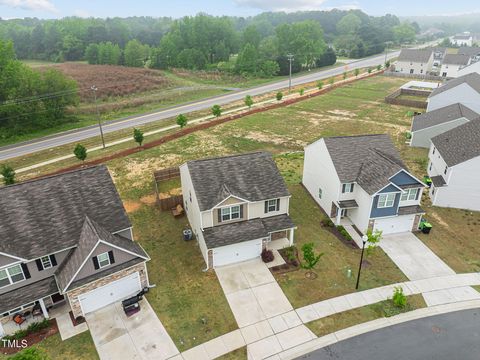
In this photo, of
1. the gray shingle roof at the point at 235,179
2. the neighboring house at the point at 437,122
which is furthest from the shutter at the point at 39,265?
the neighboring house at the point at 437,122

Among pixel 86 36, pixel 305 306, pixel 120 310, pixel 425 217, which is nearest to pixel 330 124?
pixel 425 217

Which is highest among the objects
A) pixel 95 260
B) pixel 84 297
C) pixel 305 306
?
pixel 95 260

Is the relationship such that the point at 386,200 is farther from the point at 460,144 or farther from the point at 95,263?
the point at 95,263

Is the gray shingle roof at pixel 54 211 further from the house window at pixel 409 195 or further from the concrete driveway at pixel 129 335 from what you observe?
the house window at pixel 409 195

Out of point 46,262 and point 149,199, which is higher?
point 46,262

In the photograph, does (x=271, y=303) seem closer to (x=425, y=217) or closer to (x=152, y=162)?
(x=425, y=217)

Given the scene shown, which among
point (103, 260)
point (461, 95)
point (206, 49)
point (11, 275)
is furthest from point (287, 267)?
point (206, 49)
